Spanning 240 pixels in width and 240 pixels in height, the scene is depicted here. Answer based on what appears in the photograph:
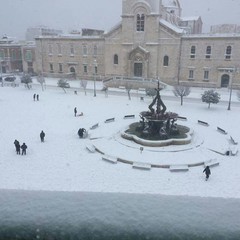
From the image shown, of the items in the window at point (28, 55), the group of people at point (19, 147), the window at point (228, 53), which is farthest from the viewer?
the window at point (28, 55)

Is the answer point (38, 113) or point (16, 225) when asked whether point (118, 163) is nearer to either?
point (16, 225)

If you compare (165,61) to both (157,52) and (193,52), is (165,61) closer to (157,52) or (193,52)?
(157,52)

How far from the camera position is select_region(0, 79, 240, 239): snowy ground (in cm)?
1353

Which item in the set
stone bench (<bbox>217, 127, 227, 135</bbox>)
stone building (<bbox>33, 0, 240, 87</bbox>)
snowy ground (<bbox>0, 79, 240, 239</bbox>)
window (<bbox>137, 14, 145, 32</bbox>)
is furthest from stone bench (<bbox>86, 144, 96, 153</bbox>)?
window (<bbox>137, 14, 145, 32</bbox>)

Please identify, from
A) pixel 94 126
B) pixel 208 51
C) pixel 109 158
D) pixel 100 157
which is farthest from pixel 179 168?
pixel 208 51

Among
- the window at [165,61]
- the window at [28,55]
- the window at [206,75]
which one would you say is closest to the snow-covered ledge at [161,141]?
the window at [206,75]

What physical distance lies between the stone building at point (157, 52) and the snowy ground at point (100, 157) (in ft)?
42.3

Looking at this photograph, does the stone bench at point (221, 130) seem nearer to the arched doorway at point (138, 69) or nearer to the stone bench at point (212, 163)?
the stone bench at point (212, 163)

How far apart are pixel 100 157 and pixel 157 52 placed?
29.2m

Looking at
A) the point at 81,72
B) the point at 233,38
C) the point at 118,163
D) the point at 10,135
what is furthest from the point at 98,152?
the point at 81,72

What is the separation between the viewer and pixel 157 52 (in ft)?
140

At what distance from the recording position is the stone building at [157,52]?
3994 centimetres

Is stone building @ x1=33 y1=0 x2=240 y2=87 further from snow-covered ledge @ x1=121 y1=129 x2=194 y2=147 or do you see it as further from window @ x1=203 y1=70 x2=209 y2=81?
snow-covered ledge @ x1=121 y1=129 x2=194 y2=147

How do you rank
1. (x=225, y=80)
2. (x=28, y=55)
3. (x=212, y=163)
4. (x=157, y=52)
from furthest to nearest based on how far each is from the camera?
(x=28, y=55)
(x=157, y=52)
(x=225, y=80)
(x=212, y=163)
